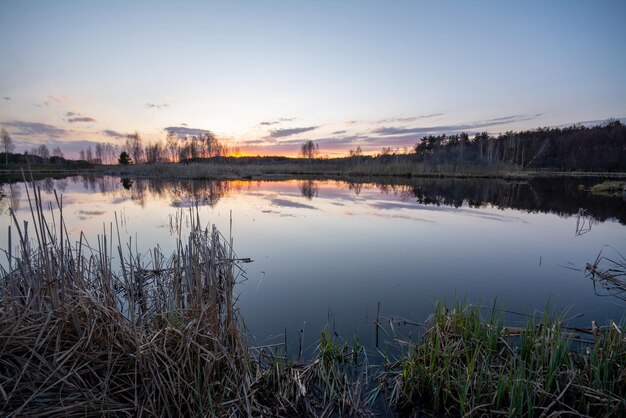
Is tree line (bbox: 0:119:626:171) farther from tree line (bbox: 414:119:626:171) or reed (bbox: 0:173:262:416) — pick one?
reed (bbox: 0:173:262:416)

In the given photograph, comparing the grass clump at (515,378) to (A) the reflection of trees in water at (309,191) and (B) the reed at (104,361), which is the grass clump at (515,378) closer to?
(B) the reed at (104,361)

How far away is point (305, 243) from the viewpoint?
28.2 feet

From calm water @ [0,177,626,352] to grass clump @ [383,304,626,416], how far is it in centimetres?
105

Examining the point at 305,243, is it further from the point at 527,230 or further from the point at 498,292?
the point at 527,230

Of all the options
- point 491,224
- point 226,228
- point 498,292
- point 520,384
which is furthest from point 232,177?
point 520,384

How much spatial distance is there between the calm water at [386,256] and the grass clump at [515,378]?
105 centimetres

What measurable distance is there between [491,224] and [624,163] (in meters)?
69.2

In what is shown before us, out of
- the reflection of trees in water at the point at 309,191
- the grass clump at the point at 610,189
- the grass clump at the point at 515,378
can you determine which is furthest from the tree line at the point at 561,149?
the grass clump at the point at 515,378

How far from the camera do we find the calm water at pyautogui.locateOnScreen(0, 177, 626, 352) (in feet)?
15.7

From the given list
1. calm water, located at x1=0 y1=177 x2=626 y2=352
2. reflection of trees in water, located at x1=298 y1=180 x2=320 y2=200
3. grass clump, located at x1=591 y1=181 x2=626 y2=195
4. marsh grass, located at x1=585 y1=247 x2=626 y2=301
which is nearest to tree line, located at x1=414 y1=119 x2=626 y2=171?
grass clump, located at x1=591 y1=181 x2=626 y2=195

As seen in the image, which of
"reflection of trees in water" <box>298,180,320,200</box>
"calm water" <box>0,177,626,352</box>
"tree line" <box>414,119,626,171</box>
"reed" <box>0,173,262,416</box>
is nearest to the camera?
"reed" <box>0,173,262,416</box>

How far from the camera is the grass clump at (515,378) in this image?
2.35 m

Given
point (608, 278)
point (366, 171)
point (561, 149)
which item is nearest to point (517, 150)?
point (561, 149)

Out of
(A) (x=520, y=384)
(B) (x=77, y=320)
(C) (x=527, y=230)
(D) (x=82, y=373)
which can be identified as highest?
(B) (x=77, y=320)
